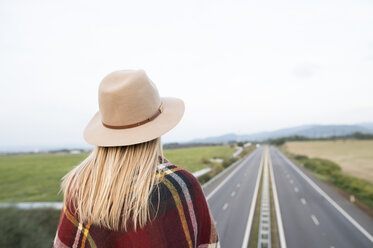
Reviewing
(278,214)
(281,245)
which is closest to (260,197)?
(278,214)

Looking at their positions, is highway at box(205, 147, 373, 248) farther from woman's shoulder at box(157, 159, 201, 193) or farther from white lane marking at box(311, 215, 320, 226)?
woman's shoulder at box(157, 159, 201, 193)

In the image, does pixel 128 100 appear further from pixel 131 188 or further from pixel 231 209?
pixel 231 209

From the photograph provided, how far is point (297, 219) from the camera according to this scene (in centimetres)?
1454

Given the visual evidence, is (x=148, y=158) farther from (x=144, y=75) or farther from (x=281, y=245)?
(x=281, y=245)

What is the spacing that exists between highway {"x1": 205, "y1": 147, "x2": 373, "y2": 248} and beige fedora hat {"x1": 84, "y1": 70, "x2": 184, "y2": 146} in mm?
11244

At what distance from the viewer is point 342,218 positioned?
47.7 ft

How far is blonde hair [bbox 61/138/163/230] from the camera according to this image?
112 centimetres

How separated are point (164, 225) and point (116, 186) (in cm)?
34

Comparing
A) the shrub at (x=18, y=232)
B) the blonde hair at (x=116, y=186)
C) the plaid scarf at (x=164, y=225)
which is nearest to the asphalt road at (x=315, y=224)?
the shrub at (x=18, y=232)

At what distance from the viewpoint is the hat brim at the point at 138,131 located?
1241 millimetres

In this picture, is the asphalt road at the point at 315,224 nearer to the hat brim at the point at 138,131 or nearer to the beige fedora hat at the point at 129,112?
the hat brim at the point at 138,131

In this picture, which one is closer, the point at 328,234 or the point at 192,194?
the point at 192,194

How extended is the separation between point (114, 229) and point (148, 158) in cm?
41

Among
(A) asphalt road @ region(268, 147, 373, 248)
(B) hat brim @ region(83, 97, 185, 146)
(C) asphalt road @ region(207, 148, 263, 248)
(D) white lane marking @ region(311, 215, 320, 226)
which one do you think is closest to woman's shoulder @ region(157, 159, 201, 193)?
(B) hat brim @ region(83, 97, 185, 146)
